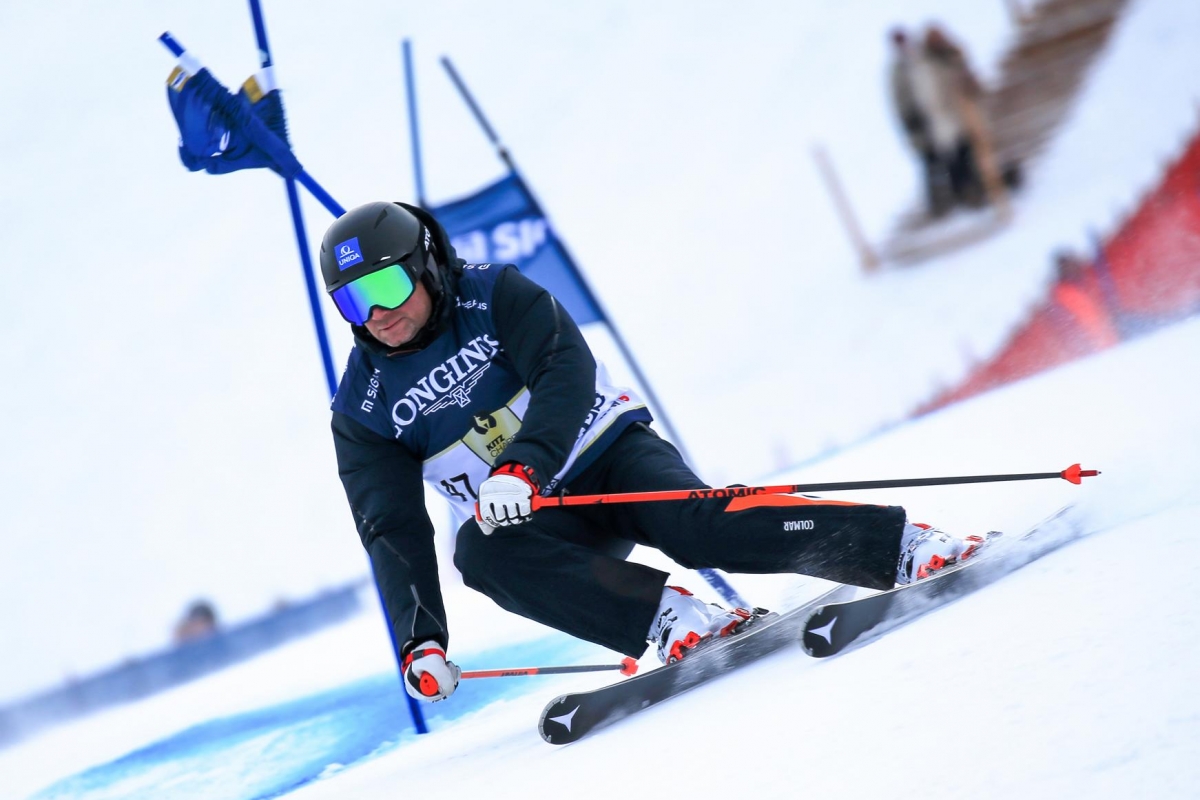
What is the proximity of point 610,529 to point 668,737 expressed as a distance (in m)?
0.80

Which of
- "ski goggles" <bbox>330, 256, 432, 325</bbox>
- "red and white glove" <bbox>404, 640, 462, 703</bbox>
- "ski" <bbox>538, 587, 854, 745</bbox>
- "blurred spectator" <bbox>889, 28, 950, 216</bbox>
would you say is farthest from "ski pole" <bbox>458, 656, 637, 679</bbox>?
"blurred spectator" <bbox>889, 28, 950, 216</bbox>

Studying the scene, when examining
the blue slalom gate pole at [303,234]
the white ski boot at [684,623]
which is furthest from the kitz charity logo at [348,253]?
the white ski boot at [684,623]

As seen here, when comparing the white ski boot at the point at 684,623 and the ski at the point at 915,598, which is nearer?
the ski at the point at 915,598

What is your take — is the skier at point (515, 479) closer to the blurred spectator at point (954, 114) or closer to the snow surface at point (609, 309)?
the snow surface at point (609, 309)

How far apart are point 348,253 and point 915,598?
1255 millimetres

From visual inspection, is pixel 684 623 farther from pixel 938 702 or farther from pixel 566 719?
pixel 938 702

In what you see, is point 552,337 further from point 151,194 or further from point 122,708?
point 151,194

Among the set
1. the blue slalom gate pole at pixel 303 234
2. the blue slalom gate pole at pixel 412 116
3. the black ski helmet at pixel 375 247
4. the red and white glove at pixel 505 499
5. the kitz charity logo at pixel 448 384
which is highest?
the blue slalom gate pole at pixel 412 116

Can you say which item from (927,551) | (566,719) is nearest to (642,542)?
(566,719)

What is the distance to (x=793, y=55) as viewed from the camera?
988 cm

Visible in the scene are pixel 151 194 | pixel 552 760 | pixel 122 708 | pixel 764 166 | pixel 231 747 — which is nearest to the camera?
pixel 552 760

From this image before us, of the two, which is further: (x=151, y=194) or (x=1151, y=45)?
(x=1151, y=45)

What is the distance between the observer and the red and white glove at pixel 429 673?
6.56 feet

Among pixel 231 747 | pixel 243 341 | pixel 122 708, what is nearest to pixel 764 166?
pixel 243 341
